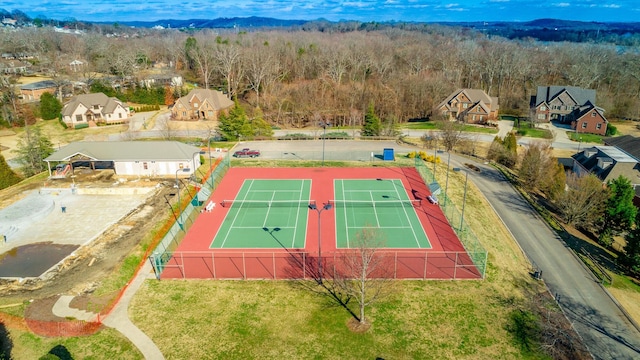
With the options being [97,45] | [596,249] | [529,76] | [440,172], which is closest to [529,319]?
[596,249]

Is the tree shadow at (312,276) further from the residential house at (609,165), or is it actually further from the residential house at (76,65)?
the residential house at (76,65)

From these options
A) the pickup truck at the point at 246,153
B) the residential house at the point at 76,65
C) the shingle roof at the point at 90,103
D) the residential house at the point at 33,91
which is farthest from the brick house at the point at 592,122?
the residential house at the point at 76,65

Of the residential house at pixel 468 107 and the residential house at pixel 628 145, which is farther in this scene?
the residential house at pixel 468 107

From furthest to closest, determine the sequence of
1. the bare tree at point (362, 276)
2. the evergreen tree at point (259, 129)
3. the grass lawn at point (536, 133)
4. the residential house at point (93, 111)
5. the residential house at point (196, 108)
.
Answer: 1. the residential house at point (196, 108)
2. the residential house at point (93, 111)
3. the grass lawn at point (536, 133)
4. the evergreen tree at point (259, 129)
5. the bare tree at point (362, 276)

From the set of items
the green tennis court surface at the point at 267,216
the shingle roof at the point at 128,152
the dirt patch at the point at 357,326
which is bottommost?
the dirt patch at the point at 357,326

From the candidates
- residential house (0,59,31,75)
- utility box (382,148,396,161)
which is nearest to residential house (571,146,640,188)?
utility box (382,148,396,161)
